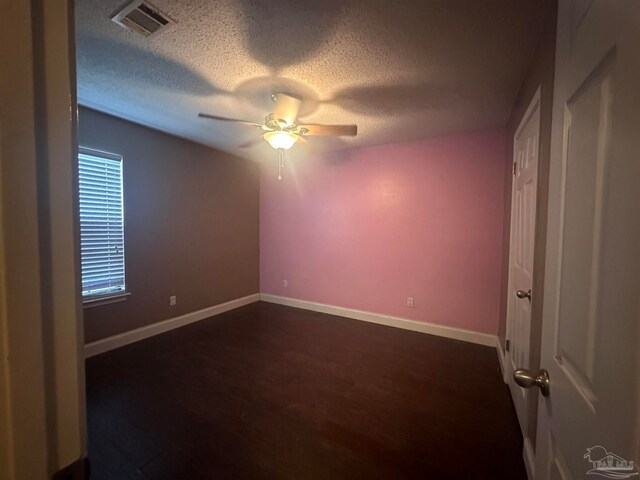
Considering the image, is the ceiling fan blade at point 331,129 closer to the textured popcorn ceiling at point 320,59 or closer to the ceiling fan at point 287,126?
the ceiling fan at point 287,126

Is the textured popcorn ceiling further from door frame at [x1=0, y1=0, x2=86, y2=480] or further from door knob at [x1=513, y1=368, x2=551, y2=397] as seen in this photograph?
door knob at [x1=513, y1=368, x2=551, y2=397]

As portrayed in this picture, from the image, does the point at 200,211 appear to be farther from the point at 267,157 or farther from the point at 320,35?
the point at 320,35

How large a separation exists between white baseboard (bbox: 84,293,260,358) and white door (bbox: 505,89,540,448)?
10.5 ft

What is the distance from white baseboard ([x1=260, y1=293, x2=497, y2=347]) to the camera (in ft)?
9.71

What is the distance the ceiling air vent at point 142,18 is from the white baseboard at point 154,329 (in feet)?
7.64

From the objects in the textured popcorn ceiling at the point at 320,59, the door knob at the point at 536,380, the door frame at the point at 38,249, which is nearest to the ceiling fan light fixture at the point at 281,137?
the textured popcorn ceiling at the point at 320,59

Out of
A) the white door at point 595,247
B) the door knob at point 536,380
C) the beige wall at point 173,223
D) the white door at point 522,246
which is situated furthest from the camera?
the beige wall at point 173,223

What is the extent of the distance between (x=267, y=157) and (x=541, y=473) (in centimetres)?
403

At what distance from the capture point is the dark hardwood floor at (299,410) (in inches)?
58.3

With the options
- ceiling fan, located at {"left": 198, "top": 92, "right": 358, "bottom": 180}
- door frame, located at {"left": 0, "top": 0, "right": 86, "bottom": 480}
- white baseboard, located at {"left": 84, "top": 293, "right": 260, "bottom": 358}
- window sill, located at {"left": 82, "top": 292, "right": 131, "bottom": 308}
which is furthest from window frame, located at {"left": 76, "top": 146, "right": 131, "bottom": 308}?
door frame, located at {"left": 0, "top": 0, "right": 86, "bottom": 480}

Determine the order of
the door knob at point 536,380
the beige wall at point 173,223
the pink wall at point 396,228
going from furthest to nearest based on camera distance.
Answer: the pink wall at point 396,228
the beige wall at point 173,223
the door knob at point 536,380

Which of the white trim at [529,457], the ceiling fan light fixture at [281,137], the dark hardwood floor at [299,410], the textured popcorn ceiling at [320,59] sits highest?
the textured popcorn ceiling at [320,59]

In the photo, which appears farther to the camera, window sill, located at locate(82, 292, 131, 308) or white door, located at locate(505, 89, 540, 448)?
window sill, located at locate(82, 292, 131, 308)

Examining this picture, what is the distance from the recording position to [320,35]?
152 cm
